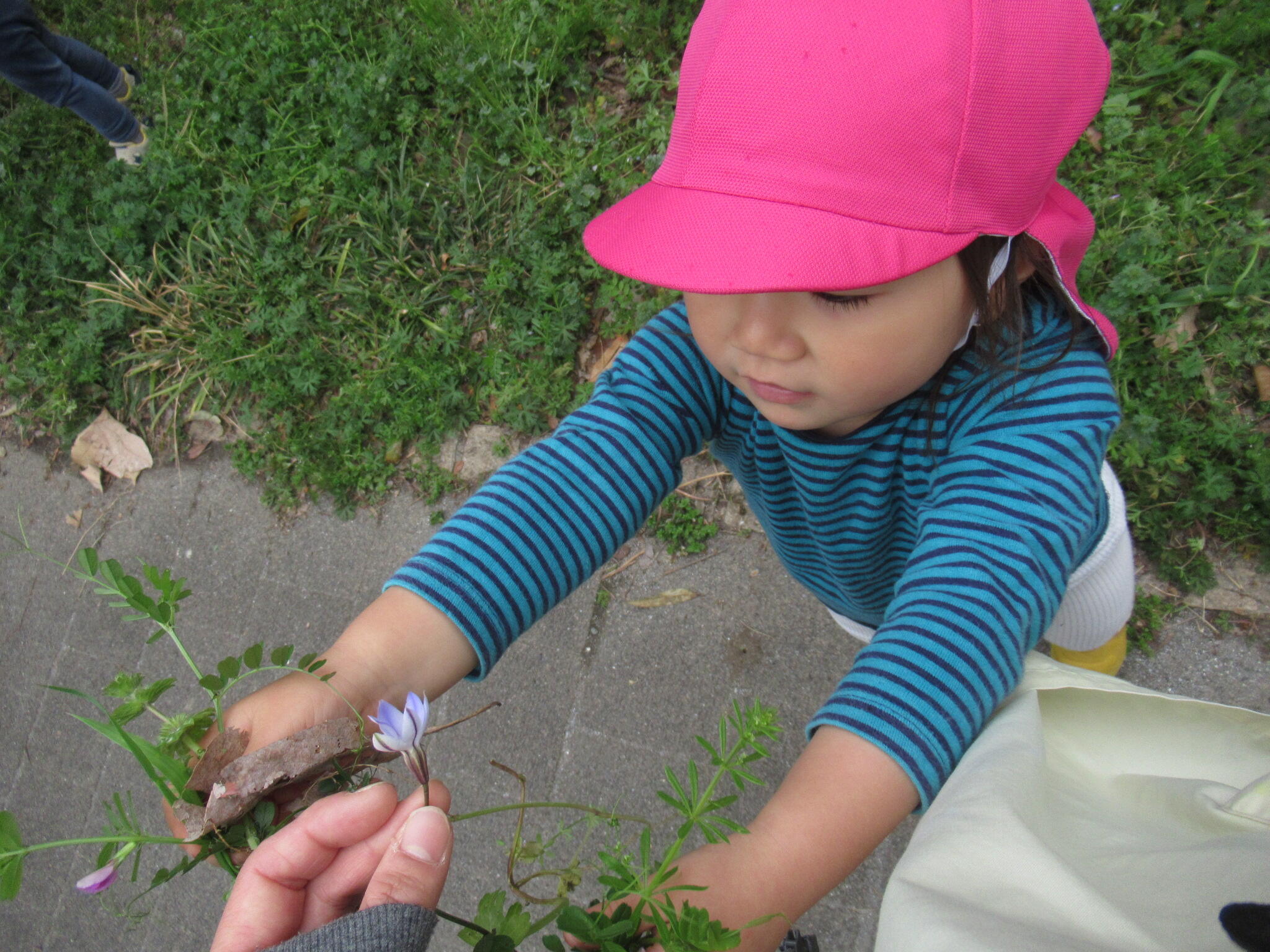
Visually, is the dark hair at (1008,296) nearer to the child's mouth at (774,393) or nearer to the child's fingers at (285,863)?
the child's mouth at (774,393)

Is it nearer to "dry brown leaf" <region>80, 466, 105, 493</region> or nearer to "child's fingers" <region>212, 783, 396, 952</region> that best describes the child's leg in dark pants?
"dry brown leaf" <region>80, 466, 105, 493</region>

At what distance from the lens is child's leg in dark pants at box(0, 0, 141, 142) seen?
10.6 ft

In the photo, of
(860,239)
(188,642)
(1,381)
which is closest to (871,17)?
(860,239)

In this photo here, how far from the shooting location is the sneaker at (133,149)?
11.5 feet

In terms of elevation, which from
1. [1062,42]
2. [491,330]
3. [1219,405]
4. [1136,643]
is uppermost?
[1062,42]

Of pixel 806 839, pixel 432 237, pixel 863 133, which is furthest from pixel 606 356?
pixel 806 839

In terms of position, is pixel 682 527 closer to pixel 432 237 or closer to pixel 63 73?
pixel 432 237

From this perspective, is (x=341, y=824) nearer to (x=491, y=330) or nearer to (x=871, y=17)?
(x=871, y=17)

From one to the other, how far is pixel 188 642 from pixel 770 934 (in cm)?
249

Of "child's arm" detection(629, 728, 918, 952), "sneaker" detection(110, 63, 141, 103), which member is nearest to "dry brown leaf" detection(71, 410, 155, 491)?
"sneaker" detection(110, 63, 141, 103)

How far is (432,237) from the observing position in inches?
116

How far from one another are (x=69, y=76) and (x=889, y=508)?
12.7 feet

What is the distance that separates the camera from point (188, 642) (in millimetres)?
2787

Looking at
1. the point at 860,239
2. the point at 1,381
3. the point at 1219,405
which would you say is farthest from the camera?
the point at 1,381
